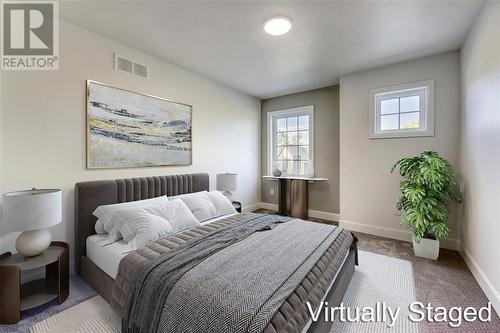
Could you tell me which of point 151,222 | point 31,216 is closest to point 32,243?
point 31,216

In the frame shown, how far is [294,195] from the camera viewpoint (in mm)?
4477

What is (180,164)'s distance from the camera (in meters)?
3.40

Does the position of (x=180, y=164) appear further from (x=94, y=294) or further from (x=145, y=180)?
(x=94, y=294)

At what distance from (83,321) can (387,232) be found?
3.93 m

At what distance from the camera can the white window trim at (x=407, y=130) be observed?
123 inches

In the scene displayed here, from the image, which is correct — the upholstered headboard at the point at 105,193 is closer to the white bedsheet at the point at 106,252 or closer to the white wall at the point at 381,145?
the white bedsheet at the point at 106,252

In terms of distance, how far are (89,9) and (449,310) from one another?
4.27m

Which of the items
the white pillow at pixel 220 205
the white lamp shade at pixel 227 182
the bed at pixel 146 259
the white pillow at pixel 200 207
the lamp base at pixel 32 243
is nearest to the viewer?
the bed at pixel 146 259

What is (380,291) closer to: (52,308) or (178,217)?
(178,217)

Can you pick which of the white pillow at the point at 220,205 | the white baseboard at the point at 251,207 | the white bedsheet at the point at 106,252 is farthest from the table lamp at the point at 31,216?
the white baseboard at the point at 251,207

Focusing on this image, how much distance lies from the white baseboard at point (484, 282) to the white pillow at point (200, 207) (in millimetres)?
2784

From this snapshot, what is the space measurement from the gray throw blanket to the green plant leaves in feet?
5.07

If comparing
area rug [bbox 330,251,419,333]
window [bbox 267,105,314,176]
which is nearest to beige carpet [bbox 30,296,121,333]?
area rug [bbox 330,251,419,333]

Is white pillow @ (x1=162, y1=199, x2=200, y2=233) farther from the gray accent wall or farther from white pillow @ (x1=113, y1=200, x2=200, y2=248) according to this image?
the gray accent wall
